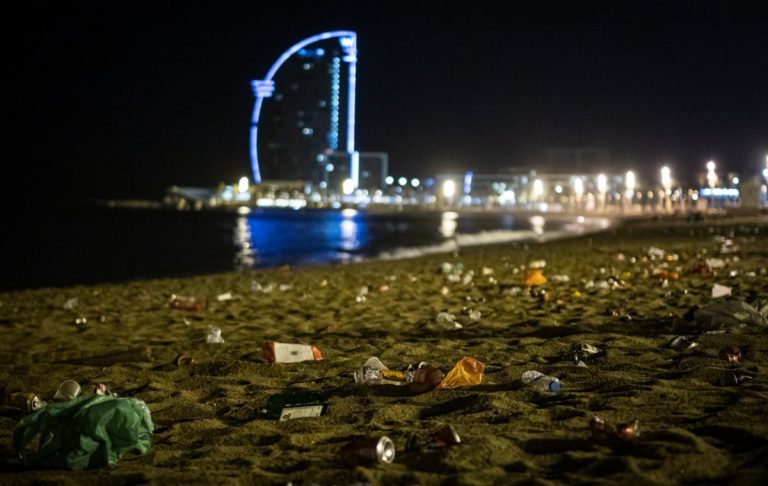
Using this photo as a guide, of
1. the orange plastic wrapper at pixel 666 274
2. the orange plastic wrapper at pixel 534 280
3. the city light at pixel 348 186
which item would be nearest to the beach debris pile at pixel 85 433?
the orange plastic wrapper at pixel 534 280

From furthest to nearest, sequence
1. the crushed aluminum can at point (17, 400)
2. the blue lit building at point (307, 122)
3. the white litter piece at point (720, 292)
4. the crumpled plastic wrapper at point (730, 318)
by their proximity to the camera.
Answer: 1. the blue lit building at point (307, 122)
2. the white litter piece at point (720, 292)
3. the crumpled plastic wrapper at point (730, 318)
4. the crushed aluminum can at point (17, 400)

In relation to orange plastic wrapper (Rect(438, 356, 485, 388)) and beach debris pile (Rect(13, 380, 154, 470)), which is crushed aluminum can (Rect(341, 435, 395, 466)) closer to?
beach debris pile (Rect(13, 380, 154, 470))

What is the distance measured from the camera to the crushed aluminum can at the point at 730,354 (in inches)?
146

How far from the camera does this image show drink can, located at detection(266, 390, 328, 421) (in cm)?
320

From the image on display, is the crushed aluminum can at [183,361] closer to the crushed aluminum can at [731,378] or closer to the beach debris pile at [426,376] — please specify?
the beach debris pile at [426,376]

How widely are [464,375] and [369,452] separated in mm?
1213

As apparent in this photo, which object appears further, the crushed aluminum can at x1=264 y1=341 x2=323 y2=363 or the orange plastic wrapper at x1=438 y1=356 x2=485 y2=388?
the crushed aluminum can at x1=264 y1=341 x2=323 y2=363

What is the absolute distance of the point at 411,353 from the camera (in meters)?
4.50

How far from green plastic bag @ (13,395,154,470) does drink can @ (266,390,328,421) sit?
1.88ft

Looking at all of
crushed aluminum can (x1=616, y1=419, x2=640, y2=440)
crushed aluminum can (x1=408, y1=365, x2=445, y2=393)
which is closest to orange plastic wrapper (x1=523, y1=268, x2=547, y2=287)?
crushed aluminum can (x1=408, y1=365, x2=445, y2=393)

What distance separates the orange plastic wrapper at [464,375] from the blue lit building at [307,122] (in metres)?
124

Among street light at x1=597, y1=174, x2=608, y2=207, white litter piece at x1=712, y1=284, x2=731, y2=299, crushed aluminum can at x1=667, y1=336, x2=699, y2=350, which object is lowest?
crushed aluminum can at x1=667, y1=336, x2=699, y2=350

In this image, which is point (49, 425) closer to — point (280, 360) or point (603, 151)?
point (280, 360)

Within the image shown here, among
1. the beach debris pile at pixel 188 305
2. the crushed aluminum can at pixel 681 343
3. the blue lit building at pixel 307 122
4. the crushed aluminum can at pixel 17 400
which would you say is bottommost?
the beach debris pile at pixel 188 305
